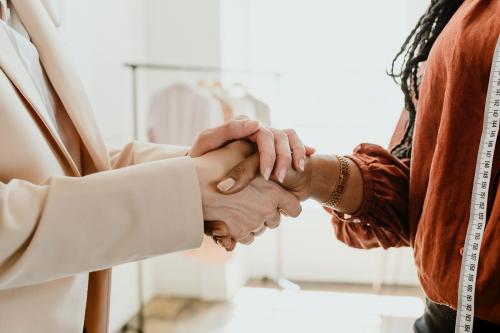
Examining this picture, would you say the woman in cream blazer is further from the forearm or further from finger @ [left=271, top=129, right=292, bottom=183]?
the forearm

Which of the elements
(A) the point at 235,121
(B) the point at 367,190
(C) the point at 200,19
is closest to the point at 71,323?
(A) the point at 235,121

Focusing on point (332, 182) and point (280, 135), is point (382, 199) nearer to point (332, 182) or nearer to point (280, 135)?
point (332, 182)

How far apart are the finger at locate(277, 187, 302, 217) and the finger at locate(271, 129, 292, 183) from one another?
57 mm

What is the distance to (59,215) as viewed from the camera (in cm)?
64

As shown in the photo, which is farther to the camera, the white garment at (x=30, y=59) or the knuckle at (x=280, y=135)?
the knuckle at (x=280, y=135)

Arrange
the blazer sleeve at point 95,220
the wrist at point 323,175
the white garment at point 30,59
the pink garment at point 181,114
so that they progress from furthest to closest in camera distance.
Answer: the pink garment at point 181,114 → the wrist at point 323,175 → the white garment at point 30,59 → the blazer sleeve at point 95,220

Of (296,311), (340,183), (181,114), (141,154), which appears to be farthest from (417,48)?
(296,311)

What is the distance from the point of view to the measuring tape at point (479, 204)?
650mm

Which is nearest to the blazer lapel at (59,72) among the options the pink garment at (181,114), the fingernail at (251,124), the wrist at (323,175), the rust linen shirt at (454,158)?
the fingernail at (251,124)

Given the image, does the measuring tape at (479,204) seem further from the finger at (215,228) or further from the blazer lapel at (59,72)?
the blazer lapel at (59,72)

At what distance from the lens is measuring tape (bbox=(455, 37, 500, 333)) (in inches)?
25.6

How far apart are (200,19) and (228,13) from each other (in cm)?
21

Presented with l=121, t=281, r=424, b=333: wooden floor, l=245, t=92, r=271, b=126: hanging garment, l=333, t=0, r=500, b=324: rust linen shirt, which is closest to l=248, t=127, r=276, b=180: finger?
l=333, t=0, r=500, b=324: rust linen shirt

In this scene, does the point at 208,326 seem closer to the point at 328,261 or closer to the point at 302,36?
the point at 328,261
